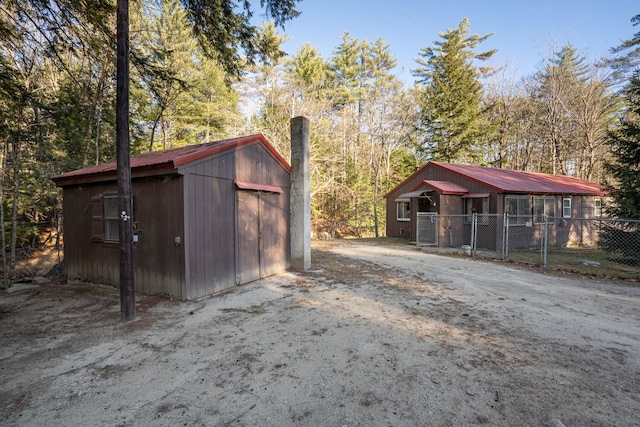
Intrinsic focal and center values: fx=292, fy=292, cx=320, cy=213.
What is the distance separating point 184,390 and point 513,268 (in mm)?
8764

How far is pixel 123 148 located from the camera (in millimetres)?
4152

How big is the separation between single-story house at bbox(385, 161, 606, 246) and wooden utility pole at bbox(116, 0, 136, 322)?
1057 cm

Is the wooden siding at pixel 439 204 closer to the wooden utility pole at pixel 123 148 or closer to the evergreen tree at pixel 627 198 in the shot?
Result: the evergreen tree at pixel 627 198

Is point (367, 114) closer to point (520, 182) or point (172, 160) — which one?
point (520, 182)

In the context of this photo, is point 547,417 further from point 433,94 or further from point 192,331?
point 433,94

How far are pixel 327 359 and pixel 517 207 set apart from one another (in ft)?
42.0

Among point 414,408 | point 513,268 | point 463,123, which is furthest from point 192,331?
point 463,123

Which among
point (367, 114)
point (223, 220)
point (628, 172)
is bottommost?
point (223, 220)

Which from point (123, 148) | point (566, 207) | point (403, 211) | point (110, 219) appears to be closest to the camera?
point (123, 148)

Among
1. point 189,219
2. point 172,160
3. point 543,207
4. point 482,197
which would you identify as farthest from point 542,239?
point 172,160

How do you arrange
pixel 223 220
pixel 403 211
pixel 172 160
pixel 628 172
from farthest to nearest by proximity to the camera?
pixel 403 211
pixel 628 172
pixel 223 220
pixel 172 160

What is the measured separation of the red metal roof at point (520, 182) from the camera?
40.4ft

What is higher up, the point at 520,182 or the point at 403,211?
the point at 520,182

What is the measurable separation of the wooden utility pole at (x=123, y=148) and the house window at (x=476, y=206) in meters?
12.2
